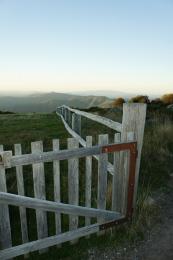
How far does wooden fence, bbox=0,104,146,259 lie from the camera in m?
2.72

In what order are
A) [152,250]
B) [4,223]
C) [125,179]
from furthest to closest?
[125,179] → [152,250] → [4,223]

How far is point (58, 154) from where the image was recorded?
2.83m

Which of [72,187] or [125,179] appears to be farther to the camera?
[125,179]

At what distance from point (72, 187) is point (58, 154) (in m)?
0.59

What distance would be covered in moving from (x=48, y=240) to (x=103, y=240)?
0.82 m

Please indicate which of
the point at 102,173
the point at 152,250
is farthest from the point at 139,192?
the point at 102,173

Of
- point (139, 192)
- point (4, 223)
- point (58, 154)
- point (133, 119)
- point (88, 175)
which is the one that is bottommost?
point (139, 192)

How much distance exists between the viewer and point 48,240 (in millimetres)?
3129

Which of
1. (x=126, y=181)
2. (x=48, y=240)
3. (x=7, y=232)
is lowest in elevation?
(x=48, y=240)

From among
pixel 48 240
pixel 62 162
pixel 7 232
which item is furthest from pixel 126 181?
pixel 62 162

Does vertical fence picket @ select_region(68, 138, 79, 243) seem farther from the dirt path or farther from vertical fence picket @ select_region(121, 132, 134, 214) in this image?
vertical fence picket @ select_region(121, 132, 134, 214)

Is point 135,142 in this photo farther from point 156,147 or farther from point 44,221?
point 156,147

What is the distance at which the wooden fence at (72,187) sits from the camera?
2.72m

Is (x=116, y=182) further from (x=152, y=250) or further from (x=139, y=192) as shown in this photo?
(x=139, y=192)
